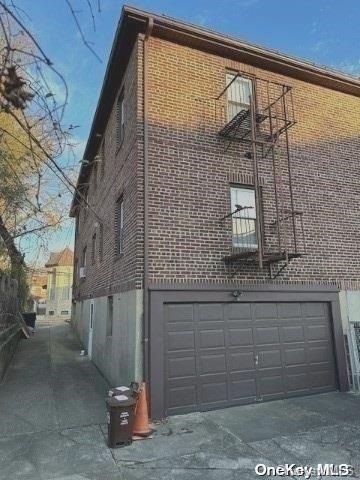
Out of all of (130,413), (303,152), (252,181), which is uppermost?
(303,152)

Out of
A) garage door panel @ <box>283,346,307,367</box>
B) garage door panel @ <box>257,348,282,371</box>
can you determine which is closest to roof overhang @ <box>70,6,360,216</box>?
garage door panel @ <box>257,348,282,371</box>

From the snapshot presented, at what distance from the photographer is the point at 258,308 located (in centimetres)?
876

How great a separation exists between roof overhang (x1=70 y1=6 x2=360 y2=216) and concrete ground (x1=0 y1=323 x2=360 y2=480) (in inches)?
193

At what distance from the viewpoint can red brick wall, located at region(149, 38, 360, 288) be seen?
8.28 metres

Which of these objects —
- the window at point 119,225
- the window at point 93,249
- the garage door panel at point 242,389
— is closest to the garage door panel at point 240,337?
the garage door panel at point 242,389

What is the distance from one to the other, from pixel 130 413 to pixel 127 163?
19.0ft

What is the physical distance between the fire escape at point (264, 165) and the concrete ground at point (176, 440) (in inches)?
126

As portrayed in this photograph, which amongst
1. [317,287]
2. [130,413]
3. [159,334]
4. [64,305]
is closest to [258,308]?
[317,287]

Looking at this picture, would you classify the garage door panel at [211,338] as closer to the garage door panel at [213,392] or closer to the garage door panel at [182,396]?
the garage door panel at [213,392]

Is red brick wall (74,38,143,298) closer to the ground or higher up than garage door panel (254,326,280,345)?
higher up

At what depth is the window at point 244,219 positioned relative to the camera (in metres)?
8.97

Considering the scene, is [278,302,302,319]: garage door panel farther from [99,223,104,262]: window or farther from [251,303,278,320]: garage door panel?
[99,223,104,262]: window

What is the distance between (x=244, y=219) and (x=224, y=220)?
2.17 ft

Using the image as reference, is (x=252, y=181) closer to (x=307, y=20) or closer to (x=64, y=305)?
(x=307, y=20)
